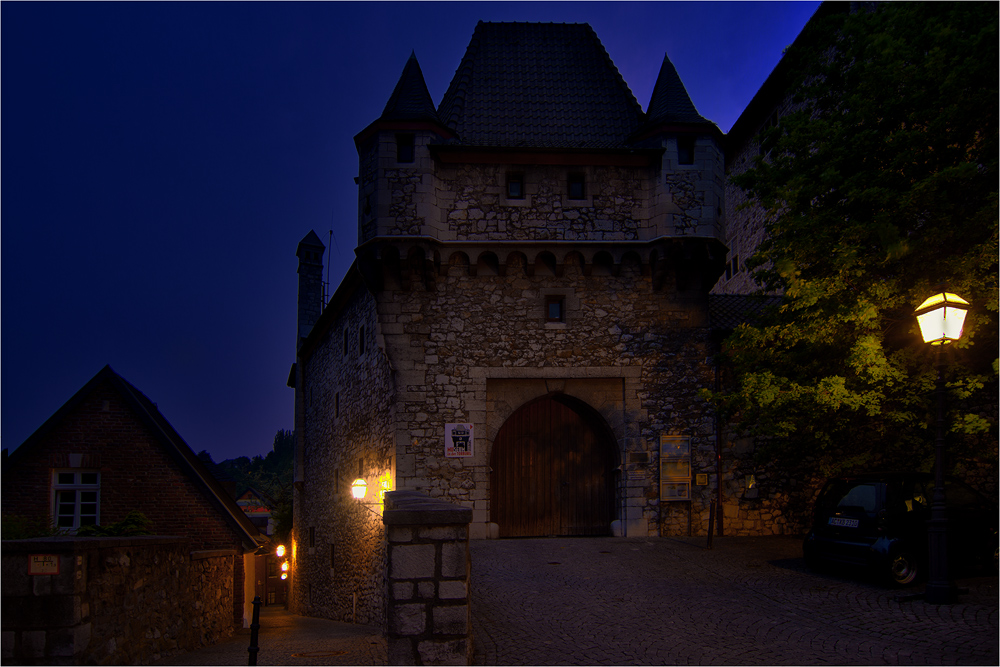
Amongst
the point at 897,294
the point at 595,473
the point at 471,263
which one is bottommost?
the point at 595,473

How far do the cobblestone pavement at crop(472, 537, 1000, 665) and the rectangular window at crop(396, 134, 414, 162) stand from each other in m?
8.51

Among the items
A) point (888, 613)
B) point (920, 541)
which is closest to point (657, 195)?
point (920, 541)

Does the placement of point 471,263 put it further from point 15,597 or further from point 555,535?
point 15,597

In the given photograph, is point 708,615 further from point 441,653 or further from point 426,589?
point 426,589

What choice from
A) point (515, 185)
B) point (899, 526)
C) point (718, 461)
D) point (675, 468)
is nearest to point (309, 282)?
point (515, 185)

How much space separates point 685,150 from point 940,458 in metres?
9.26

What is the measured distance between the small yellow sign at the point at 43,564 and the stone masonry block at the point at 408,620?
3.71 meters

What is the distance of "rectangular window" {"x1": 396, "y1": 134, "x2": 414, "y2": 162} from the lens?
15316 millimetres

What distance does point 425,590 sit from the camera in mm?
5914

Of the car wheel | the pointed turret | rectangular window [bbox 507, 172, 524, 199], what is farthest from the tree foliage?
the car wheel

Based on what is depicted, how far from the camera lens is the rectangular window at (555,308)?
15.1 m

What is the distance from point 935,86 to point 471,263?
8612mm

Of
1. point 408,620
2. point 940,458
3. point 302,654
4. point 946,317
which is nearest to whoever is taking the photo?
point 408,620

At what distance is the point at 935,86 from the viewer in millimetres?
10289
